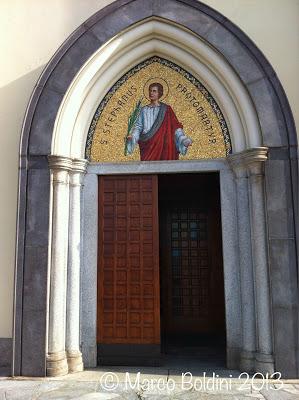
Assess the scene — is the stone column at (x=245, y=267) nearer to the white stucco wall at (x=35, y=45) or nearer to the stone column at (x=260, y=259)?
the stone column at (x=260, y=259)

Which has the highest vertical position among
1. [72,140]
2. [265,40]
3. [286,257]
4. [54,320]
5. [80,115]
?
[265,40]

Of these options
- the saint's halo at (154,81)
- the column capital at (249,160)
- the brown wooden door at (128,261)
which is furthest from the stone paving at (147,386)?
the saint's halo at (154,81)

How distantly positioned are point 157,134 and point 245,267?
2393mm

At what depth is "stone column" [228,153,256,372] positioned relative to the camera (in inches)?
215

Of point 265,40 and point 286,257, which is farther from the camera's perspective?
point 265,40

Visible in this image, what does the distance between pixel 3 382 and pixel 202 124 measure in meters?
4.54

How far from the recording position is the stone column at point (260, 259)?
17.4 ft

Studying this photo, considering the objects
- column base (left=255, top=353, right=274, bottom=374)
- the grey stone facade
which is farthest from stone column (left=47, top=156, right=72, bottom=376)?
column base (left=255, top=353, right=274, bottom=374)

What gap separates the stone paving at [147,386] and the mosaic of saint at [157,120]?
3.09 m

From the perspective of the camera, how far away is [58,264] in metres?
5.62

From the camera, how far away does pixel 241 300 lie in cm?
568

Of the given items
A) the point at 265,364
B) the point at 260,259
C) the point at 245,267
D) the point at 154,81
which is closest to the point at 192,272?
the point at 245,267

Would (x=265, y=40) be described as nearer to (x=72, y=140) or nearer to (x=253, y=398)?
(x=72, y=140)

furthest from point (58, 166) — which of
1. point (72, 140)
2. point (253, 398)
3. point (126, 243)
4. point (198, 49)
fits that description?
point (253, 398)
